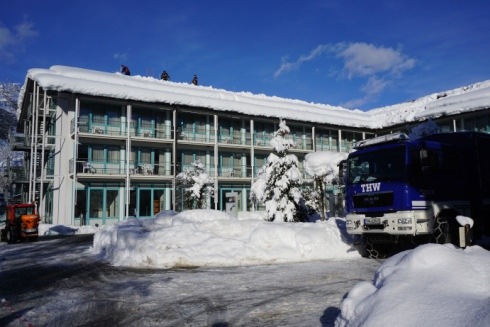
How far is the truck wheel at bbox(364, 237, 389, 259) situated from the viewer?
1227cm

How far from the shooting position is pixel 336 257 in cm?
1268

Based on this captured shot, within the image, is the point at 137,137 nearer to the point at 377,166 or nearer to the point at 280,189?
the point at 280,189

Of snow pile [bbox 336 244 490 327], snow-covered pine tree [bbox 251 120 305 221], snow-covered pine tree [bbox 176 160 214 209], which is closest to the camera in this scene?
snow pile [bbox 336 244 490 327]

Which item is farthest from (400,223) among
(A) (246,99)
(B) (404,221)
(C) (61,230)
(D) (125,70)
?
(D) (125,70)

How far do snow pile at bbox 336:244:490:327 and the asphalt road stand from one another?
1.22 m

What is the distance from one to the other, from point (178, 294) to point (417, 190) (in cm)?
671

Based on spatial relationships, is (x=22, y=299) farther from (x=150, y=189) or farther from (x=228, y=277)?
(x=150, y=189)

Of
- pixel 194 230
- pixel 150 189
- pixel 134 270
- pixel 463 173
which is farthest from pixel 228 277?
pixel 150 189

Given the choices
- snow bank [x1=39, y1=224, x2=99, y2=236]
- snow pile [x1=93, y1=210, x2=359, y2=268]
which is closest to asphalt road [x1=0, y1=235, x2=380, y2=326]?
snow pile [x1=93, y1=210, x2=359, y2=268]

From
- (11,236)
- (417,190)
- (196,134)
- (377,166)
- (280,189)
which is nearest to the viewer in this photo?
(417,190)

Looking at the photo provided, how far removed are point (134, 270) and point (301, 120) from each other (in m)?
28.8

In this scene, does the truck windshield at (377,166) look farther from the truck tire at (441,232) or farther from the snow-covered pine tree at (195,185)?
the snow-covered pine tree at (195,185)

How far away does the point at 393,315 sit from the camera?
148 inches

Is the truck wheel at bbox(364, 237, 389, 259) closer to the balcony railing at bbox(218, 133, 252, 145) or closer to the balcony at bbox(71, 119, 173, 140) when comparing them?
the balcony at bbox(71, 119, 173, 140)
